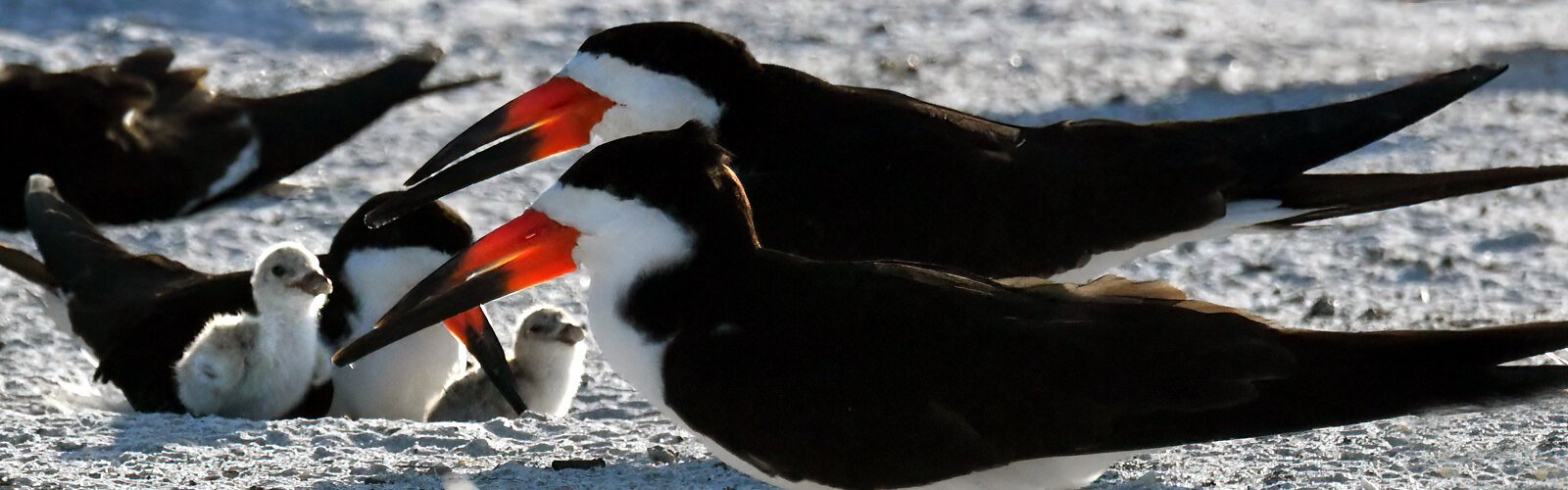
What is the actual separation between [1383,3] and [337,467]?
871 centimetres

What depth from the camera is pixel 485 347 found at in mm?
5871

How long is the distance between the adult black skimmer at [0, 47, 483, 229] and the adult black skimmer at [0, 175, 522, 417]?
1327mm

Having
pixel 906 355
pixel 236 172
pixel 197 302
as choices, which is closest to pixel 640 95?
pixel 906 355

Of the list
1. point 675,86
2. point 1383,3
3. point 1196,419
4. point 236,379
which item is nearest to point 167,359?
point 236,379

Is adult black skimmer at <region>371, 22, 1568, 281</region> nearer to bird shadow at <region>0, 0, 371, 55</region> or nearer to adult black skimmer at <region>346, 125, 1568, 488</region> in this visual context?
adult black skimmer at <region>346, 125, 1568, 488</region>

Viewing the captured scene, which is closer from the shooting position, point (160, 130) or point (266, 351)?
point (266, 351)

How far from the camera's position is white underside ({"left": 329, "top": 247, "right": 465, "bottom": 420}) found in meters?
5.95

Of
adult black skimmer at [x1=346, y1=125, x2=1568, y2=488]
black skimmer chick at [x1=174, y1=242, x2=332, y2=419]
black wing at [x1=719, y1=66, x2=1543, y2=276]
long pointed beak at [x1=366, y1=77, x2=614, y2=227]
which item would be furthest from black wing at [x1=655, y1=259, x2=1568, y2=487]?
black skimmer chick at [x1=174, y1=242, x2=332, y2=419]

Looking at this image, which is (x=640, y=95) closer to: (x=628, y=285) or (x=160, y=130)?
(x=628, y=285)

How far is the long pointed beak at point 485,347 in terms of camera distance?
586 cm

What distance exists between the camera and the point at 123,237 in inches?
301

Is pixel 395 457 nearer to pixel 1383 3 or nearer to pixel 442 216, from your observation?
pixel 442 216

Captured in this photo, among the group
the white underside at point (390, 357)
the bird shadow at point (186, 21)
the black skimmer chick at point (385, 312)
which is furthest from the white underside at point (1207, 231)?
the bird shadow at point (186, 21)

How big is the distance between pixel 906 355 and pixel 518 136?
178cm
